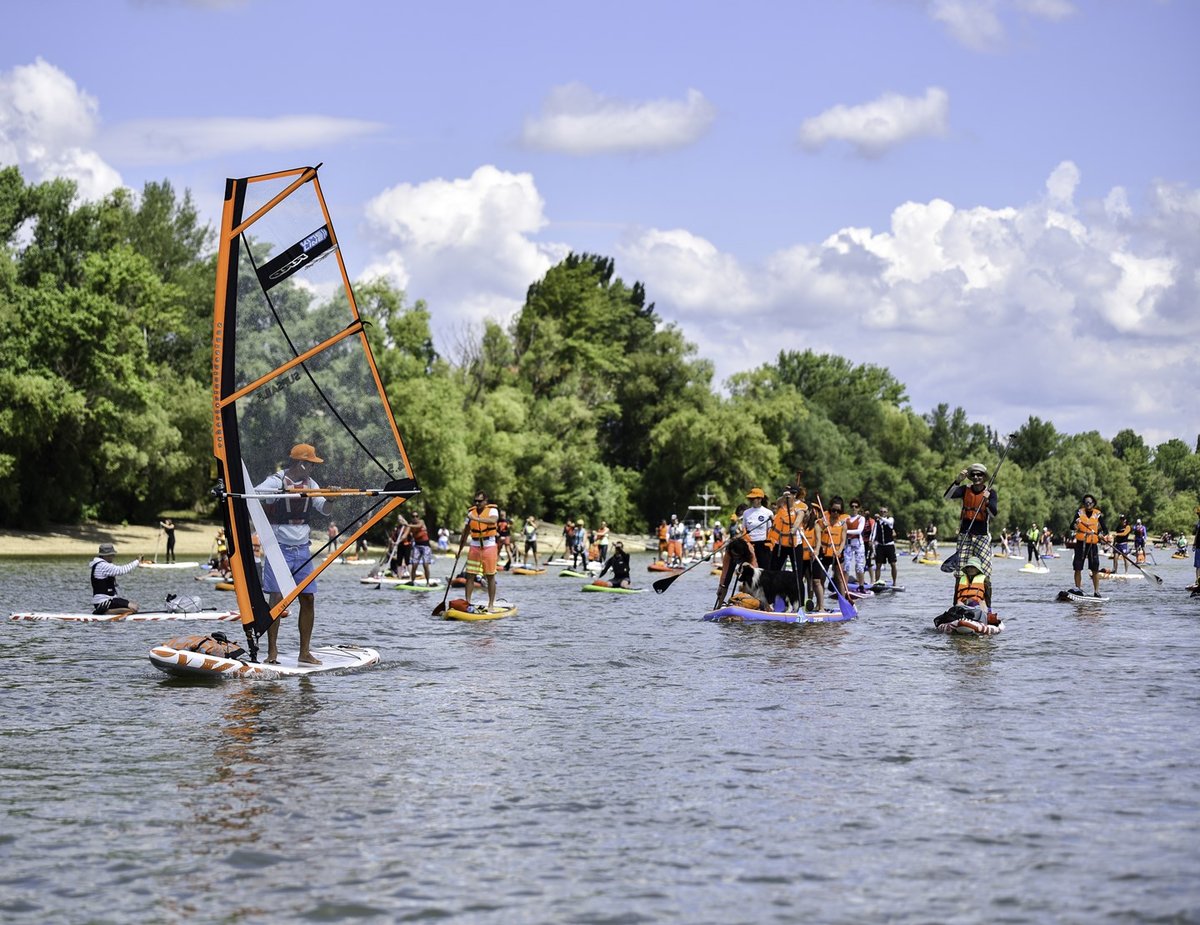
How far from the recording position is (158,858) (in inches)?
349

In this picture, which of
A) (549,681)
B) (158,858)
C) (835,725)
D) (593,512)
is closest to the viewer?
(158,858)

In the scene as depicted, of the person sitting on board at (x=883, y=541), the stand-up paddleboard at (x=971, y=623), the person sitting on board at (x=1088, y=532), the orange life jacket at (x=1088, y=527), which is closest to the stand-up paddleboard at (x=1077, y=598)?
the person sitting on board at (x=1088, y=532)

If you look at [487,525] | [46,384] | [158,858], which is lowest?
[158,858]

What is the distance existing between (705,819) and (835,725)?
3.90 m

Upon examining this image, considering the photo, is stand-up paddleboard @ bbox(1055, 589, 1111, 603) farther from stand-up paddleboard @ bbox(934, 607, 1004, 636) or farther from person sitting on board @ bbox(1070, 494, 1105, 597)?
stand-up paddleboard @ bbox(934, 607, 1004, 636)

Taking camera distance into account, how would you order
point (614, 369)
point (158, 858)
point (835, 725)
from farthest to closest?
point (614, 369), point (835, 725), point (158, 858)

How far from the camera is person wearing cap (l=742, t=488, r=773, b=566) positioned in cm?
2598

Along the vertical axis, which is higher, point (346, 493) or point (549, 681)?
point (346, 493)

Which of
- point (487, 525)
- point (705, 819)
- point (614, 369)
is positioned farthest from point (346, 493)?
point (614, 369)

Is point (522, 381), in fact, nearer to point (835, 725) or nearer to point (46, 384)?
point (46, 384)

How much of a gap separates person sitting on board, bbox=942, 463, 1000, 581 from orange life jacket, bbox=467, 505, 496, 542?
23.0ft

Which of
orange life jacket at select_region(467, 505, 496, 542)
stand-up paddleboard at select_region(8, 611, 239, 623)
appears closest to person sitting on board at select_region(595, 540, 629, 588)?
orange life jacket at select_region(467, 505, 496, 542)

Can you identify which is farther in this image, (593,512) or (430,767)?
(593,512)

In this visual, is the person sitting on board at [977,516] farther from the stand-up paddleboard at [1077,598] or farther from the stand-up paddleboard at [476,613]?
the stand-up paddleboard at [1077,598]
